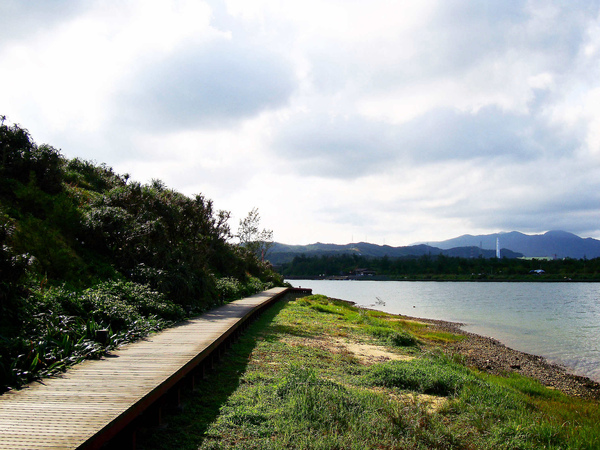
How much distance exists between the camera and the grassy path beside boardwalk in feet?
16.5

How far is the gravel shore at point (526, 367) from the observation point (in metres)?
11.5

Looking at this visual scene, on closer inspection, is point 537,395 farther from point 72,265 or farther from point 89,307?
point 72,265

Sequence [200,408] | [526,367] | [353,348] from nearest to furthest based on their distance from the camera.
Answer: [200,408]
[353,348]
[526,367]

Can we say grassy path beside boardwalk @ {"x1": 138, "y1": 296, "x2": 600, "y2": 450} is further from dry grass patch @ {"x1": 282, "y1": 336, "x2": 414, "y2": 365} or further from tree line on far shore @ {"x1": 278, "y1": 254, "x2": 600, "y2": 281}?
tree line on far shore @ {"x1": 278, "y1": 254, "x2": 600, "y2": 281}

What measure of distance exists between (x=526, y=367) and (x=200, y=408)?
12066 mm

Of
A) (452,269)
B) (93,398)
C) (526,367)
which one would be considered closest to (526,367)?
(526,367)

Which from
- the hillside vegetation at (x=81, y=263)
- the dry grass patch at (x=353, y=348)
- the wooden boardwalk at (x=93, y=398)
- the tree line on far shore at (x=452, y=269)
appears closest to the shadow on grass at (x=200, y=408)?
the wooden boardwalk at (x=93, y=398)

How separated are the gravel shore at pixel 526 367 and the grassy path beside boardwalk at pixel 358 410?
6.21 ft

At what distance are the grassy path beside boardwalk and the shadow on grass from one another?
1 cm

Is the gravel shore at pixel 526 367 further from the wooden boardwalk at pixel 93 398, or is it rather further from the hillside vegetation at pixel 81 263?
the wooden boardwalk at pixel 93 398

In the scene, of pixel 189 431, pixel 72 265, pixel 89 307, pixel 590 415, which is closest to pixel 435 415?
pixel 189 431

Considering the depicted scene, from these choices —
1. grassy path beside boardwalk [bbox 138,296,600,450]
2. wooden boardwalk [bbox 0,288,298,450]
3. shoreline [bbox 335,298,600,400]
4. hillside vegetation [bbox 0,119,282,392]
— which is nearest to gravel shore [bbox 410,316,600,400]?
shoreline [bbox 335,298,600,400]

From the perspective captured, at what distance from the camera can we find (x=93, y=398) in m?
4.46

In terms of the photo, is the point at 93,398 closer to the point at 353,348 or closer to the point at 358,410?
the point at 358,410
